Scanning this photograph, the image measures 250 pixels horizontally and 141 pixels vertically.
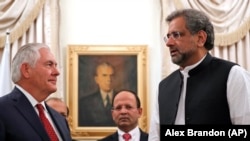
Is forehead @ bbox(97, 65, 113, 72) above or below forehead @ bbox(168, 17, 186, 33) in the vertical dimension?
below

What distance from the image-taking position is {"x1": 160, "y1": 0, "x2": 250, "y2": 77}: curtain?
6211 millimetres

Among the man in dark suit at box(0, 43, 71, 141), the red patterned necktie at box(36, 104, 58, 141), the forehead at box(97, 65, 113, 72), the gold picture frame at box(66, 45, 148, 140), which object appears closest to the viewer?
the man in dark suit at box(0, 43, 71, 141)

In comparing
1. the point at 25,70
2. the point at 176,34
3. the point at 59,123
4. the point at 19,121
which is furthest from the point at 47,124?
the point at 176,34

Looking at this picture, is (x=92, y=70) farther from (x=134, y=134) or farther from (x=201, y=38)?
(x=201, y=38)

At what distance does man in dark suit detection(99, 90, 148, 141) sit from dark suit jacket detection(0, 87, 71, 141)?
158cm

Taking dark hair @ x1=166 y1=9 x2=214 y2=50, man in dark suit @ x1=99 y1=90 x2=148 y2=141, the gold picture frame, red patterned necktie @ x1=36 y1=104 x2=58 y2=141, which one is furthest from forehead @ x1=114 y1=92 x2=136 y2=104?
dark hair @ x1=166 y1=9 x2=214 y2=50

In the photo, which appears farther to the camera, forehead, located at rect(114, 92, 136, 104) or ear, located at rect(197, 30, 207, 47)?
forehead, located at rect(114, 92, 136, 104)

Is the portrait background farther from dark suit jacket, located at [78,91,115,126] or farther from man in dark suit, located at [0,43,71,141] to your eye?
man in dark suit, located at [0,43,71,141]

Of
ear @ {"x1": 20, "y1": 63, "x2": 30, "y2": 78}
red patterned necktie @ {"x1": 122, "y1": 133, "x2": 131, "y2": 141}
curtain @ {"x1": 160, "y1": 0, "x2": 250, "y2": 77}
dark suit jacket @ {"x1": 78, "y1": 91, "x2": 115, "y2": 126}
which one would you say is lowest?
red patterned necktie @ {"x1": 122, "y1": 133, "x2": 131, "y2": 141}

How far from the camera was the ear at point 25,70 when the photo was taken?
11.1ft

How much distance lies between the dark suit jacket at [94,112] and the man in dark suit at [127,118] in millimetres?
1319

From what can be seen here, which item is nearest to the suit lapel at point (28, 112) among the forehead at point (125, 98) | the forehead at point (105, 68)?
the forehead at point (125, 98)

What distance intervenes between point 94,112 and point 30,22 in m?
1.47

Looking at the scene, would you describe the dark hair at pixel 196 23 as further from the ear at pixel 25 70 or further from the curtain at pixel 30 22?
the curtain at pixel 30 22
